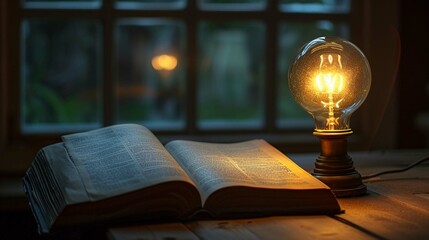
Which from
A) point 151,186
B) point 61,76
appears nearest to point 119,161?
point 151,186

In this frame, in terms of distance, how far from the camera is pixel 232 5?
244 cm

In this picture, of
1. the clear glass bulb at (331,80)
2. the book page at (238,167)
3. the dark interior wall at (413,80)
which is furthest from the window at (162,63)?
the clear glass bulb at (331,80)

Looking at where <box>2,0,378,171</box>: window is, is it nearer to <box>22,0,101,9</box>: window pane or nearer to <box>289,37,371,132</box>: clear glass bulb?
<box>22,0,101,9</box>: window pane

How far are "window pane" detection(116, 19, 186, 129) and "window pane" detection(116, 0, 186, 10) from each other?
0.15 ft

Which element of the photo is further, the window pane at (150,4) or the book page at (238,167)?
the window pane at (150,4)

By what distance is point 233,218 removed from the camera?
1.00 m

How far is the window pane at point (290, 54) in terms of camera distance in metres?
2.49

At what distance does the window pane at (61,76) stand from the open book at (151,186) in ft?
3.94

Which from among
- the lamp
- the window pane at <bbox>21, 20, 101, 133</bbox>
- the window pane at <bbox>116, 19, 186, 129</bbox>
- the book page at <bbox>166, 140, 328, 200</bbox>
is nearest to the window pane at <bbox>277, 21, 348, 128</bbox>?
the window pane at <bbox>116, 19, 186, 129</bbox>

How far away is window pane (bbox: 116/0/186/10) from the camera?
93.7 inches

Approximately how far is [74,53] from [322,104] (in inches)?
53.7

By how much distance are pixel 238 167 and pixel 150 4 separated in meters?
1.36

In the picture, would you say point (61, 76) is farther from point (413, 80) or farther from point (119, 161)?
point (119, 161)

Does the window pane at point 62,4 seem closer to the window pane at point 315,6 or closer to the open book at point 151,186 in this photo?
the window pane at point 315,6
